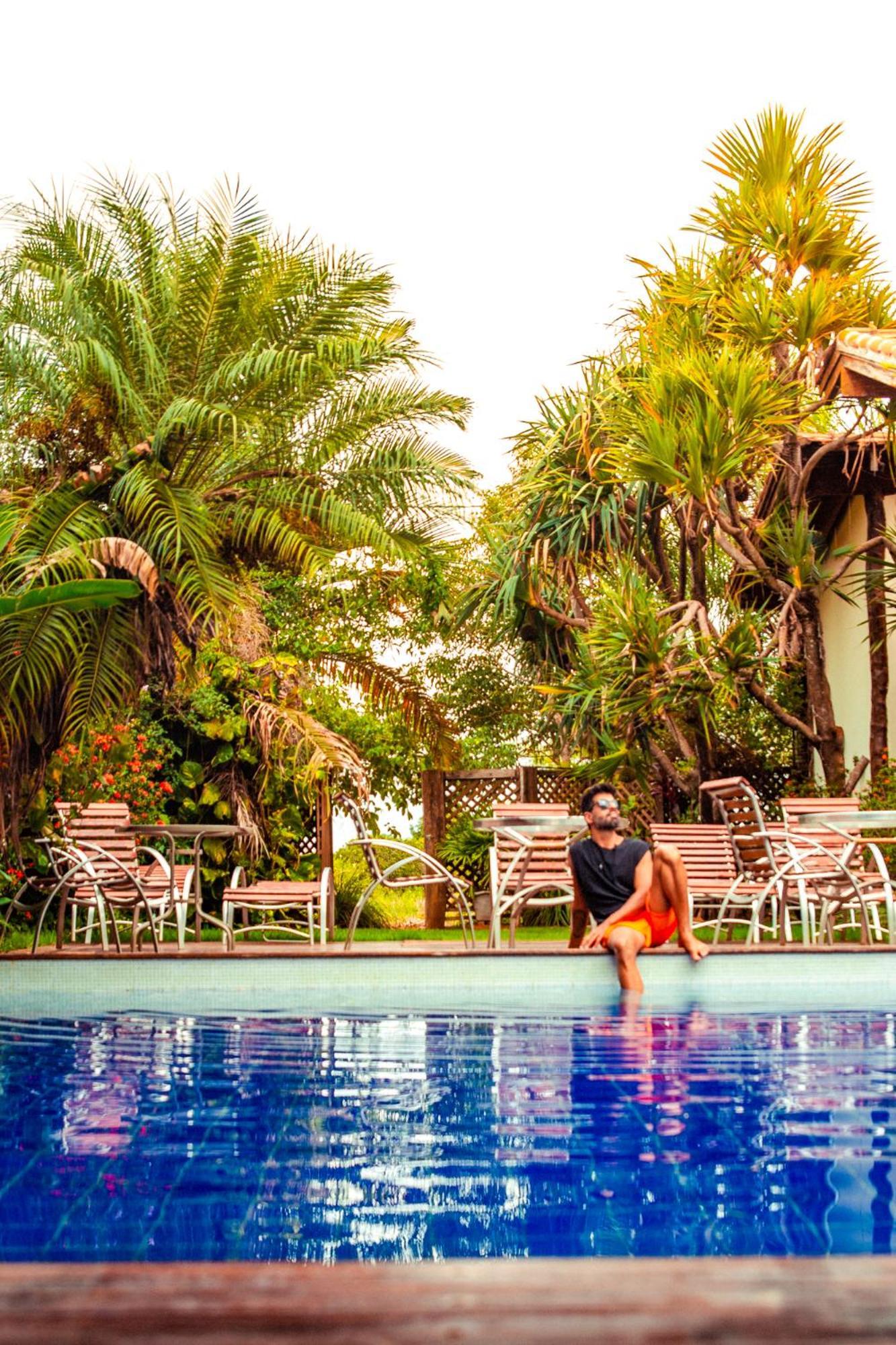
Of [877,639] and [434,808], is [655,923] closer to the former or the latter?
[877,639]

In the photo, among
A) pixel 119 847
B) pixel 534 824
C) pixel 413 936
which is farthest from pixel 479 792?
pixel 534 824

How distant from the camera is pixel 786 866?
8656 millimetres

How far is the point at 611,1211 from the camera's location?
314 cm

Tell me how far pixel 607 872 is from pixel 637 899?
332mm

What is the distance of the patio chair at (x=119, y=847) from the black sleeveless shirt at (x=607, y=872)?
272 cm

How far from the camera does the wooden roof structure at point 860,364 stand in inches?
449

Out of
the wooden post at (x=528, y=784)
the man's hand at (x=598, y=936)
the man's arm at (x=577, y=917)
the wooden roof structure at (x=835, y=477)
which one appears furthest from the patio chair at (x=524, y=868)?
the wooden post at (x=528, y=784)

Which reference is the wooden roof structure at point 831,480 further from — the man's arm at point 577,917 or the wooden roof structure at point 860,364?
the man's arm at point 577,917

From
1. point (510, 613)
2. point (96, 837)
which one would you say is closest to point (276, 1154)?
point (96, 837)

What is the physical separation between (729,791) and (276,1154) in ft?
27.5

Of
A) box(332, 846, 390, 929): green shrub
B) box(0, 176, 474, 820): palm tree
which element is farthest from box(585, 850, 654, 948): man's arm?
box(332, 846, 390, 929): green shrub

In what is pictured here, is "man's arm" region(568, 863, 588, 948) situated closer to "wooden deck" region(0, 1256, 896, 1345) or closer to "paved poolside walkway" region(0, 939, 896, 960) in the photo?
"paved poolside walkway" region(0, 939, 896, 960)

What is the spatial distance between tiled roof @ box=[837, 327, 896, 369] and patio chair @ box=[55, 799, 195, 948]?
21.9ft

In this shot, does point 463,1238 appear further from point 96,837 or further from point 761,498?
point 761,498
